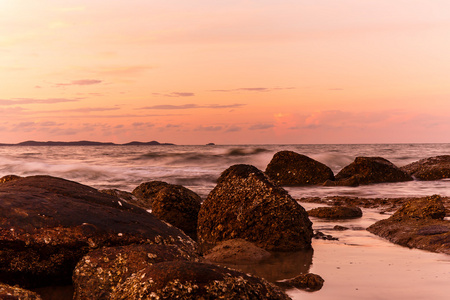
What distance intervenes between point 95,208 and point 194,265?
5.79 ft

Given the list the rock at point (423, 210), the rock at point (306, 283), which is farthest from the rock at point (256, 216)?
the rock at point (423, 210)

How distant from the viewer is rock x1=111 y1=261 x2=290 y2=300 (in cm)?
288

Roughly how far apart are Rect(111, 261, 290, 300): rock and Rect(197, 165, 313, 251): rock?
9.64 feet

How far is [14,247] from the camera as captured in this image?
13.2 ft

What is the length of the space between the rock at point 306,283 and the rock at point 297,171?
37.5ft

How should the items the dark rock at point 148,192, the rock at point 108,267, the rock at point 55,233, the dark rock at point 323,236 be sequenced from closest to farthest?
the rock at point 108,267 < the rock at point 55,233 < the dark rock at point 323,236 < the dark rock at point 148,192

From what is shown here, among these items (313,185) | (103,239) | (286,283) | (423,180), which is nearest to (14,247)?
(103,239)

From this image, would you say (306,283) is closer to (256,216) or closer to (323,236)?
(256,216)

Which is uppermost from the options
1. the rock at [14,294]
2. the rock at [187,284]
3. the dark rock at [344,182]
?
the rock at [187,284]

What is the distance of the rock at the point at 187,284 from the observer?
2885 mm

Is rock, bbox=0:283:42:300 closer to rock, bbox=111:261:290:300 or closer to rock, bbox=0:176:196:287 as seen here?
rock, bbox=111:261:290:300

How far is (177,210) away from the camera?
7.54 meters

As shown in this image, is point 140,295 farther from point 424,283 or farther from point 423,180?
point 423,180

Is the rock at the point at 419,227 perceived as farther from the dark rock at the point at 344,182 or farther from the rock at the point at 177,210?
the dark rock at the point at 344,182
